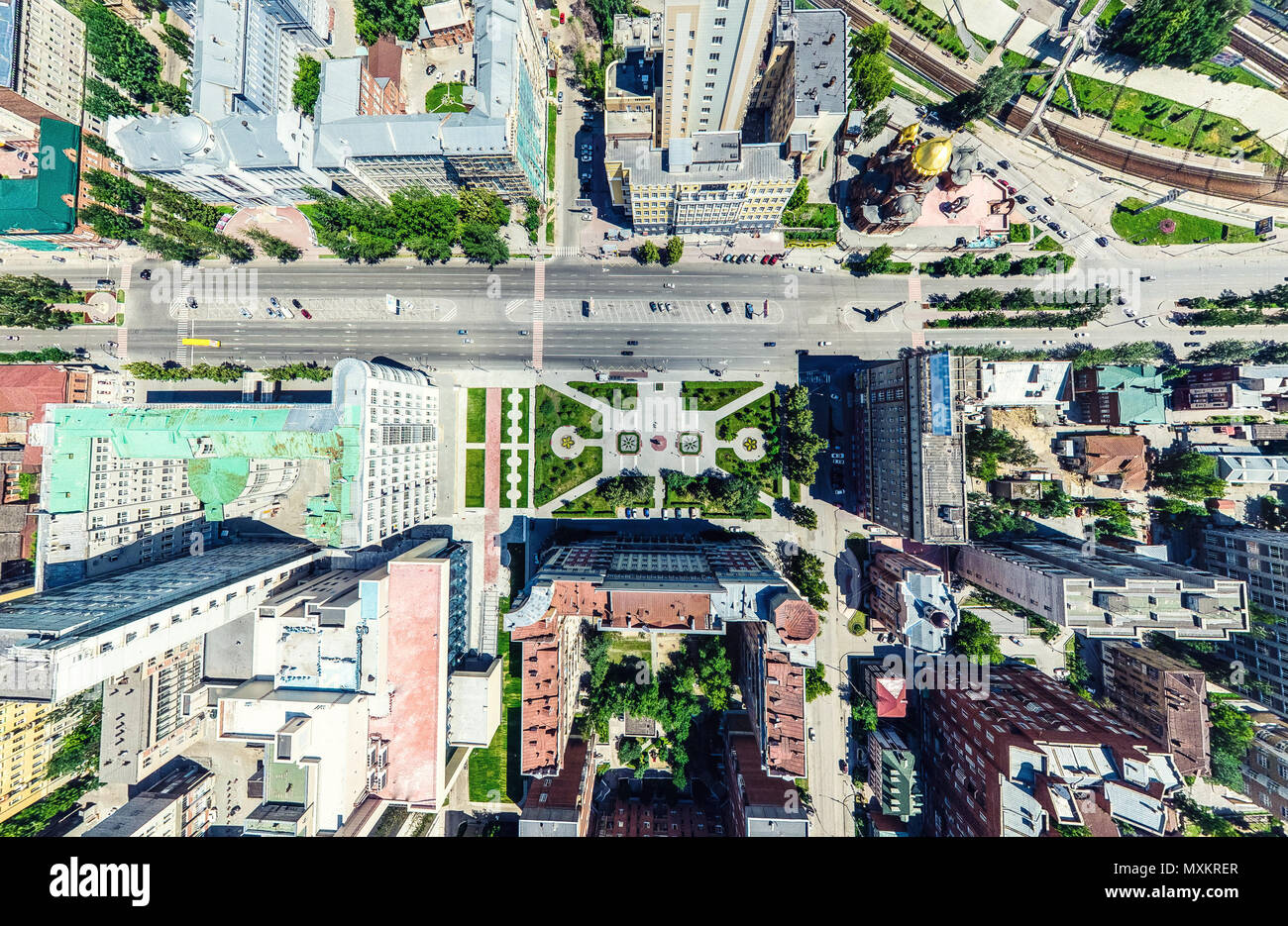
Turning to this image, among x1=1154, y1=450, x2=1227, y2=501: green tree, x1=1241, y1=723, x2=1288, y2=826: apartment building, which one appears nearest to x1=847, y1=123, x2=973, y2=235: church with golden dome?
x1=1154, y1=450, x2=1227, y2=501: green tree

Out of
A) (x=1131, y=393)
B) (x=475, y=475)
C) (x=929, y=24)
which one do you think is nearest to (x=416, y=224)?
(x=475, y=475)

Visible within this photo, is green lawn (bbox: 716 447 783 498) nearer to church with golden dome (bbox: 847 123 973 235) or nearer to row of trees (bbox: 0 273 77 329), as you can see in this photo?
church with golden dome (bbox: 847 123 973 235)


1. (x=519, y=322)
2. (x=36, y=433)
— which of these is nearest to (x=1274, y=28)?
(x=519, y=322)

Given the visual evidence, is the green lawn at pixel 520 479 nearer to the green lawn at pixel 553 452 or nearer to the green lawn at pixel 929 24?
the green lawn at pixel 553 452

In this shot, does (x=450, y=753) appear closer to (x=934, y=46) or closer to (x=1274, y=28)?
(x=934, y=46)

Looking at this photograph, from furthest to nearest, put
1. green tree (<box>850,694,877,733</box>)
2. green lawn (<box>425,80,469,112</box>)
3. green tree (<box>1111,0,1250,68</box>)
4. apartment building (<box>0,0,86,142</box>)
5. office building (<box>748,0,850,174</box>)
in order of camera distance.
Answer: green lawn (<box>425,80,469,112</box>) < green tree (<box>850,694,877,733</box>) < apartment building (<box>0,0,86,142</box>) < green tree (<box>1111,0,1250,68</box>) < office building (<box>748,0,850,174</box>)

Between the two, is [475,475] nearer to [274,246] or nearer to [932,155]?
[274,246]
